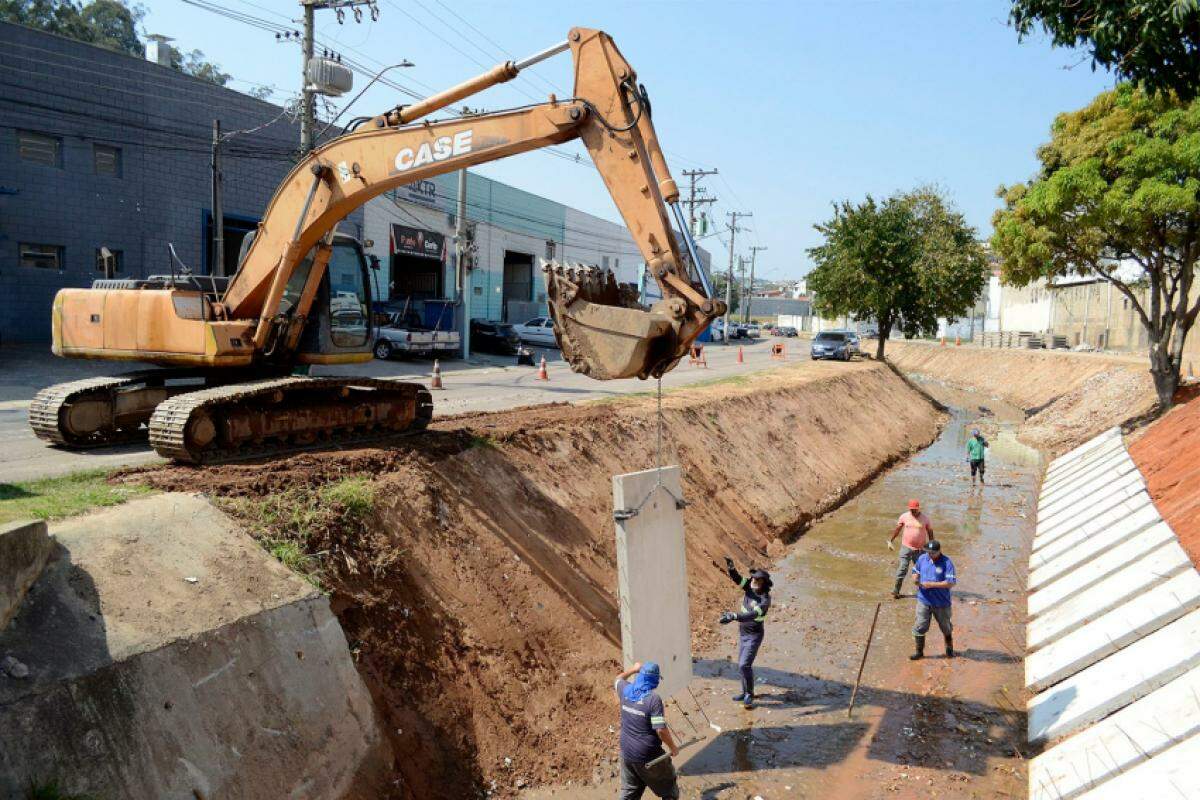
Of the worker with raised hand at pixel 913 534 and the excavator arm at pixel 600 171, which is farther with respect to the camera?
the worker with raised hand at pixel 913 534

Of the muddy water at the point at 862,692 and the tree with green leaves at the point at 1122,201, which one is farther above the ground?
the tree with green leaves at the point at 1122,201

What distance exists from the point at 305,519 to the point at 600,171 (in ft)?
14.6

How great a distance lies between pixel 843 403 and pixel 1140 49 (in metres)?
18.6

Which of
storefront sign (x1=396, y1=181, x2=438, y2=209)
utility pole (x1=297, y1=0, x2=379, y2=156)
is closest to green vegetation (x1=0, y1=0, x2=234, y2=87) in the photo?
storefront sign (x1=396, y1=181, x2=438, y2=209)

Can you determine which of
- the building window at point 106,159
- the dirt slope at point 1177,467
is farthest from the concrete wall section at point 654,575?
the building window at point 106,159

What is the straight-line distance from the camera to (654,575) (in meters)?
8.48

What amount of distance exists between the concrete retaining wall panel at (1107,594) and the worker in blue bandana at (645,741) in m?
6.93

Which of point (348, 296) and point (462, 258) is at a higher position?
point (462, 258)

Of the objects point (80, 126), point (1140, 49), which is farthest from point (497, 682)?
point (80, 126)

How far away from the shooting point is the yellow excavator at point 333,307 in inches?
315

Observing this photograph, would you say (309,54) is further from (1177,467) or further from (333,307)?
(1177,467)

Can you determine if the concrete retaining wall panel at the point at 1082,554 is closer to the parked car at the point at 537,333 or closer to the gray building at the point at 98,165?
the gray building at the point at 98,165

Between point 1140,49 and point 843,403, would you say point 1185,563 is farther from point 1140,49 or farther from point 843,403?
point 843,403

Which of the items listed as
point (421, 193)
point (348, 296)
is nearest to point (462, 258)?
point (421, 193)
